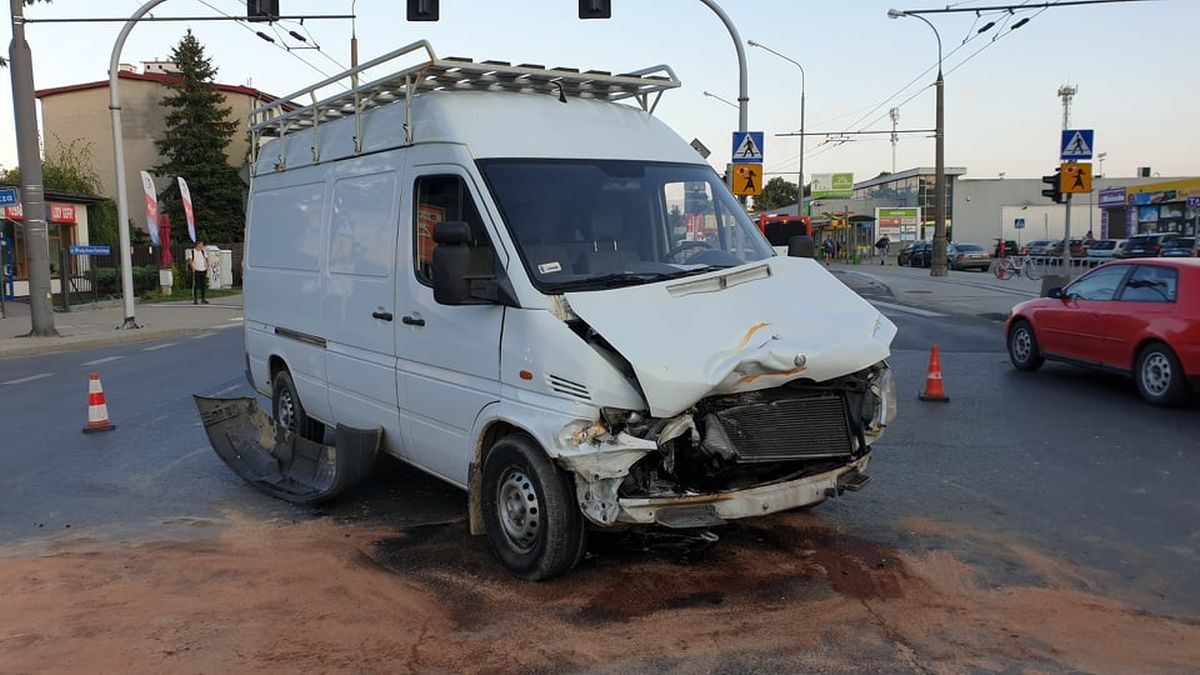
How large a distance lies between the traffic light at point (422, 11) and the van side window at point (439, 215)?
925 cm

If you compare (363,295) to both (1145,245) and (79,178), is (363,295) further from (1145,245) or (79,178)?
(79,178)

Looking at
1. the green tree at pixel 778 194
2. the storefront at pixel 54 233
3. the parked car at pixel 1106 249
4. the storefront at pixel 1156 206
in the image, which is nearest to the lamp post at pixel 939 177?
the parked car at pixel 1106 249

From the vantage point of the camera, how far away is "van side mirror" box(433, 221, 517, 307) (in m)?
4.76

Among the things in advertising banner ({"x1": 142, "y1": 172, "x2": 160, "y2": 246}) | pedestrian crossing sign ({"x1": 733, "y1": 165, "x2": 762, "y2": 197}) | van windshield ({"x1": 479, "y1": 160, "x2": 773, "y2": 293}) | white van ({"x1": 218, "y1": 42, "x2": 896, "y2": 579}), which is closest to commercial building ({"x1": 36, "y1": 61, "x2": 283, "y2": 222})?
advertising banner ({"x1": 142, "y1": 172, "x2": 160, "y2": 246})

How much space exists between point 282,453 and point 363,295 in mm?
1789

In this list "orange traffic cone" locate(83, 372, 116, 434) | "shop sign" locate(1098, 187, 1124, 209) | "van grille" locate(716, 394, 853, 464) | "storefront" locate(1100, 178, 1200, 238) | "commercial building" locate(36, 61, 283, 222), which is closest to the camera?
"van grille" locate(716, 394, 853, 464)

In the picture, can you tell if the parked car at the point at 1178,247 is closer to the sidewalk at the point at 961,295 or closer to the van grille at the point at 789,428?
the sidewalk at the point at 961,295

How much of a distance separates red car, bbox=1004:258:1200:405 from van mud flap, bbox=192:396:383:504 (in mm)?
8041

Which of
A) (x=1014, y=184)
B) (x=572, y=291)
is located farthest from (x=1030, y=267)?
(x=1014, y=184)

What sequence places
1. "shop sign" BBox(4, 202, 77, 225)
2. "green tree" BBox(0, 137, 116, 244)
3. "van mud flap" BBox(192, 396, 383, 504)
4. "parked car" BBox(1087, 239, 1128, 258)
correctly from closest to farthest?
1. "van mud flap" BBox(192, 396, 383, 504)
2. "shop sign" BBox(4, 202, 77, 225)
3. "green tree" BBox(0, 137, 116, 244)
4. "parked car" BBox(1087, 239, 1128, 258)

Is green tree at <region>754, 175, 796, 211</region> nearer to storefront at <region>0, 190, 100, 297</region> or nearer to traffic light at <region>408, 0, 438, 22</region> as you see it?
storefront at <region>0, 190, 100, 297</region>

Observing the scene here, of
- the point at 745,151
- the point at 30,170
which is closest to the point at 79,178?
the point at 30,170

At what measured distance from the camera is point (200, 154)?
4853 cm

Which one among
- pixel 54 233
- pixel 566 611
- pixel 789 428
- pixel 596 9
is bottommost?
pixel 566 611
